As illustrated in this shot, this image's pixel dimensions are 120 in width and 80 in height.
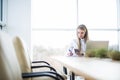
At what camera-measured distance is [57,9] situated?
187 inches

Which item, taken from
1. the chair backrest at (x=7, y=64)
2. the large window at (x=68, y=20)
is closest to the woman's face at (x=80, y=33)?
the large window at (x=68, y=20)

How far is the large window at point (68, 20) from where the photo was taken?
4.66 meters

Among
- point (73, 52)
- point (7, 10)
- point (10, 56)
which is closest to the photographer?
point (10, 56)

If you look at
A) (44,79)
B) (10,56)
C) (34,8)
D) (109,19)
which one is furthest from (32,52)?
(10,56)

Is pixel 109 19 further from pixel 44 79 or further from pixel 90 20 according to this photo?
pixel 44 79

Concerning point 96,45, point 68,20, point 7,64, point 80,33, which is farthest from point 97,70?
point 68,20

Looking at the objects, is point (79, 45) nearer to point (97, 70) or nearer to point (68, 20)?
point (68, 20)

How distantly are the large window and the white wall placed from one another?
0.17m

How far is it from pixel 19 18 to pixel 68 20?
46.0 inches

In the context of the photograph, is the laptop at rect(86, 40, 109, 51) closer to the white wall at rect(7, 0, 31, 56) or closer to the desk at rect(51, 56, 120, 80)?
the desk at rect(51, 56, 120, 80)

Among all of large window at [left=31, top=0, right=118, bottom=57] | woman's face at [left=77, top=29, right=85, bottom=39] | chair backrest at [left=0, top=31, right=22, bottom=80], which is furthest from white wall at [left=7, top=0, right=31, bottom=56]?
chair backrest at [left=0, top=31, right=22, bottom=80]

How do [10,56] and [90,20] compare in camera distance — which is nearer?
[10,56]

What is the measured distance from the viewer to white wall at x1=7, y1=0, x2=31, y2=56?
4406mm

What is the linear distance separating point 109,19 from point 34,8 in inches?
74.0
